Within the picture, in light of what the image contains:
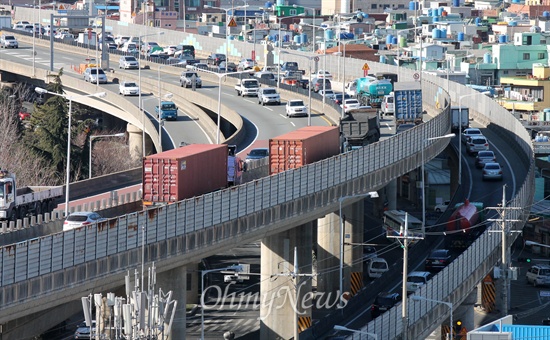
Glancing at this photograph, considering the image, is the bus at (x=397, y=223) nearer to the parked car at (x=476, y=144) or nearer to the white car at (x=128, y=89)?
the parked car at (x=476, y=144)

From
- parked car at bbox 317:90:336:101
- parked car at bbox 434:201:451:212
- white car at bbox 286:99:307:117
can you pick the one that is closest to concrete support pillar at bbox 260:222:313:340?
parked car at bbox 434:201:451:212

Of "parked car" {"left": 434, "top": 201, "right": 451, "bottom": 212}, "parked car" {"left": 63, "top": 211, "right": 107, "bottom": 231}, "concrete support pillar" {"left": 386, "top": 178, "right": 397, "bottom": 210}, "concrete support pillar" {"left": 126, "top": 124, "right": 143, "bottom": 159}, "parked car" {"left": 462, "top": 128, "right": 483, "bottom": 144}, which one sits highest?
"parked car" {"left": 63, "top": 211, "right": 107, "bottom": 231}

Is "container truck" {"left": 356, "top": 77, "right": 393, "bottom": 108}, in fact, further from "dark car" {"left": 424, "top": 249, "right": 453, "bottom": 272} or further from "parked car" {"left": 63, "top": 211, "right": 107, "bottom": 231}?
"parked car" {"left": 63, "top": 211, "right": 107, "bottom": 231}

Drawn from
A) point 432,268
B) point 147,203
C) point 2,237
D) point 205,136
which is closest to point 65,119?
point 205,136

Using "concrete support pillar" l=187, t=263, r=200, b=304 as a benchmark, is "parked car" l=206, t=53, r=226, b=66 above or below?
above

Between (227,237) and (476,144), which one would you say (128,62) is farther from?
(227,237)

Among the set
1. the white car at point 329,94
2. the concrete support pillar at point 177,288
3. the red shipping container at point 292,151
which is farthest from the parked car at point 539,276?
the white car at point 329,94

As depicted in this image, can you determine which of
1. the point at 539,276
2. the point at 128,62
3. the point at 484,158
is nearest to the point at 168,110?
the point at 484,158
